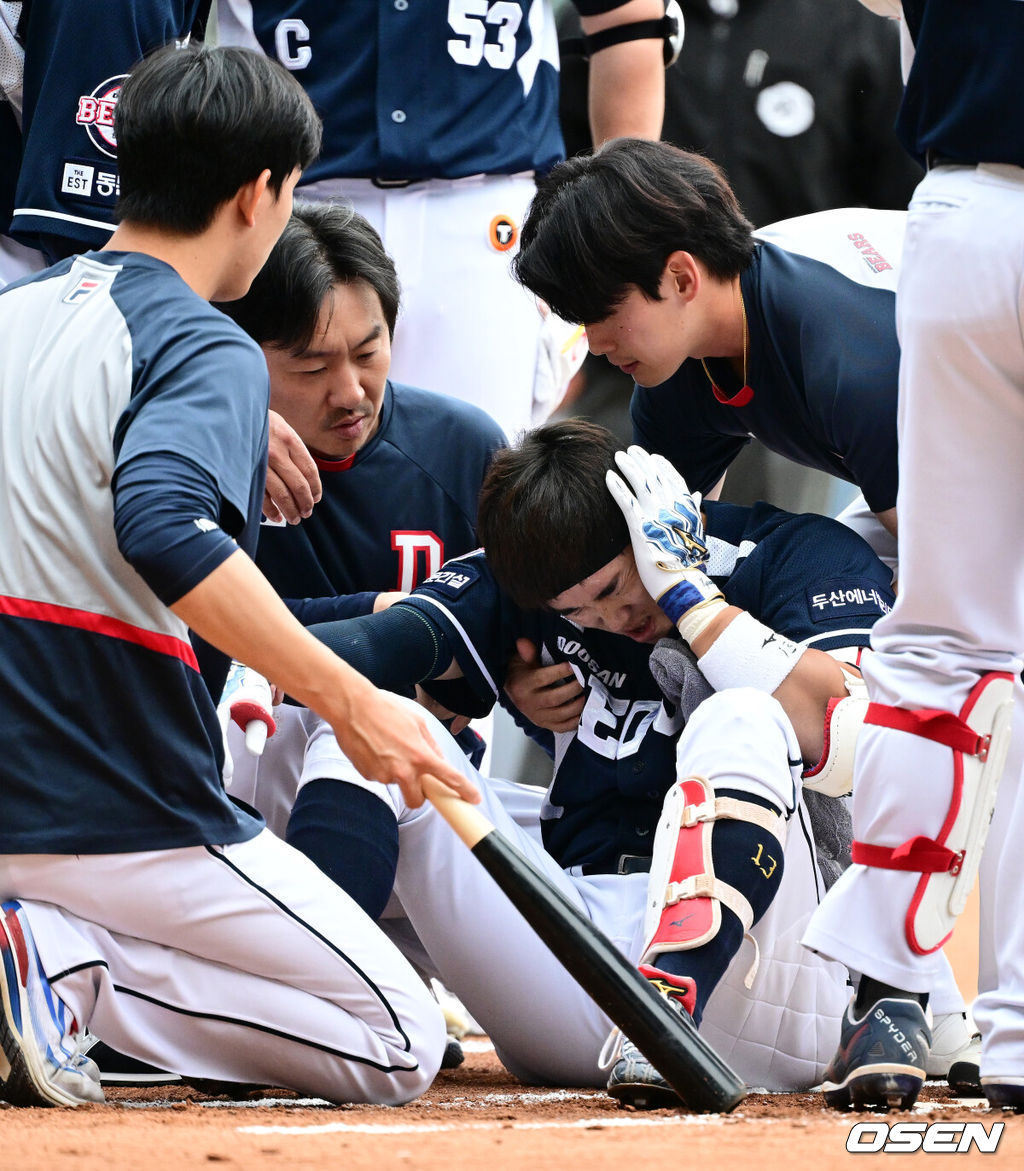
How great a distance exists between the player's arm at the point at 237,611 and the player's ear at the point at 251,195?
438 millimetres

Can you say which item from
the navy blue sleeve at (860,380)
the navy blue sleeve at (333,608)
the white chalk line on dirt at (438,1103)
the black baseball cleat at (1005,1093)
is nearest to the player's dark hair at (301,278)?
the navy blue sleeve at (333,608)

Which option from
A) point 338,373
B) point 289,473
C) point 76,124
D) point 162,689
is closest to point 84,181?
point 76,124

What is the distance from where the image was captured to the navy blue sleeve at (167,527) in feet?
5.62

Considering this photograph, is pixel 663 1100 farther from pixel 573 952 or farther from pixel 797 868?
pixel 797 868

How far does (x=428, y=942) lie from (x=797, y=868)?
54cm

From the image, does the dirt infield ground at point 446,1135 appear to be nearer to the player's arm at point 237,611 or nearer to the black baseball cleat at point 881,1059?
the black baseball cleat at point 881,1059

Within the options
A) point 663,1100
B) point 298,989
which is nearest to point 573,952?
point 663,1100

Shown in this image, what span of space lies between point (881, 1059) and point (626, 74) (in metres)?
2.39

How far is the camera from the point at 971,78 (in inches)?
73.7

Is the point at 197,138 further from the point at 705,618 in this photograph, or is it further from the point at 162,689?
the point at 705,618

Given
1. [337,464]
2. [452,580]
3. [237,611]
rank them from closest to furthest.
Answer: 1. [237,611]
2. [452,580]
3. [337,464]

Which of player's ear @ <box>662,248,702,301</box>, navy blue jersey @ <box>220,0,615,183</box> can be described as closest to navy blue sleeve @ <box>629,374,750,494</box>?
player's ear @ <box>662,248,702,301</box>

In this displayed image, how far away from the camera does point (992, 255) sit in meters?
1.85

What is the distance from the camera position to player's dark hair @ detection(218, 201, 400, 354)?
8.91 feet
